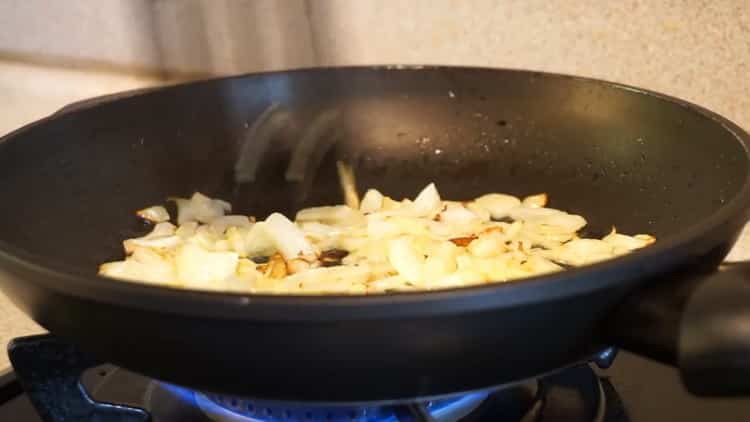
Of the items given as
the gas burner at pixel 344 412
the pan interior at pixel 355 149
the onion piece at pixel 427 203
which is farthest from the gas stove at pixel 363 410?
the onion piece at pixel 427 203

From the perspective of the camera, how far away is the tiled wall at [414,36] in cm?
73

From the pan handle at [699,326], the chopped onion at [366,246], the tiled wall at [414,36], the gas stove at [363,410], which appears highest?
the tiled wall at [414,36]

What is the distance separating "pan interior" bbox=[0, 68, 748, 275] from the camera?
2.10ft

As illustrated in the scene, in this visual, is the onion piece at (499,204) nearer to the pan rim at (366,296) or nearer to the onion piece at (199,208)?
the onion piece at (199,208)

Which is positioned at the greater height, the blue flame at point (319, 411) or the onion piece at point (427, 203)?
the onion piece at point (427, 203)

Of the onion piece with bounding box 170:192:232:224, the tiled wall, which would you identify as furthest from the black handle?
the tiled wall

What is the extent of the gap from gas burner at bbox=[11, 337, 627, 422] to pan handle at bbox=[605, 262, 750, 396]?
153mm

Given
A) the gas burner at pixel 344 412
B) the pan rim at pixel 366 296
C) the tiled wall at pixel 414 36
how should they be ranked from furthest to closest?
1. the tiled wall at pixel 414 36
2. the gas burner at pixel 344 412
3. the pan rim at pixel 366 296

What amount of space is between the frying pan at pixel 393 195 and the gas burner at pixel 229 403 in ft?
0.25

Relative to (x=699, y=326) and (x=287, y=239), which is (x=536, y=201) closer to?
(x=287, y=239)

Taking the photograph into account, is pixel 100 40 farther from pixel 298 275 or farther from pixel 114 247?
pixel 298 275

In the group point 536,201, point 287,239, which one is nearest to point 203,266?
point 287,239

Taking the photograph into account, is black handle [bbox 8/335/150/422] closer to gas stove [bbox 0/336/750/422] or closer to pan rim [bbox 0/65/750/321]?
gas stove [bbox 0/336/750/422]

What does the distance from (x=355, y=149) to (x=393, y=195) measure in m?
0.06
